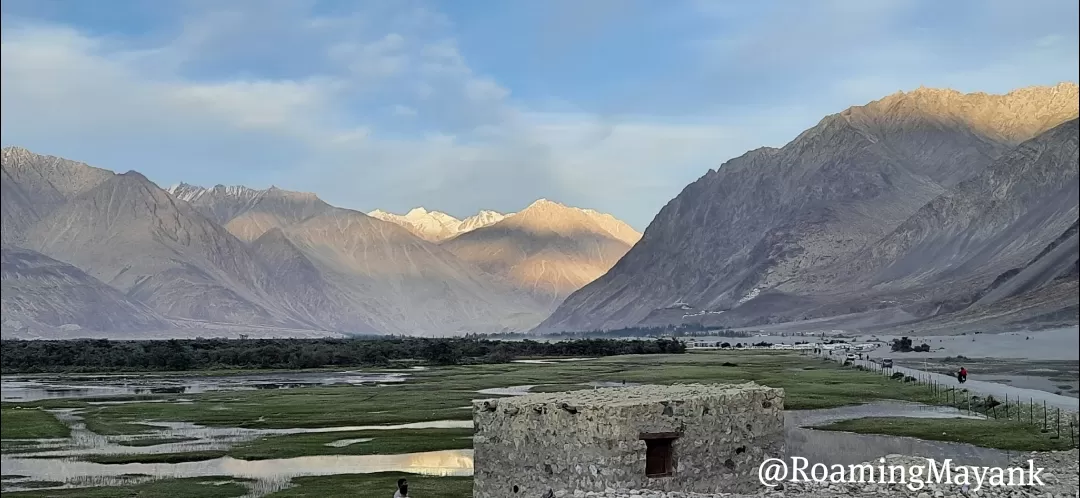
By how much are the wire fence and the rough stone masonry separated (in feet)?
55.1

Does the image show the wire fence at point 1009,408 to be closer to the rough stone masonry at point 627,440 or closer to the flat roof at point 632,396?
the rough stone masonry at point 627,440

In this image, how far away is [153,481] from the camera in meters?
34.8

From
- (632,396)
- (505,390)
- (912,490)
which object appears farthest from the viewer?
(505,390)

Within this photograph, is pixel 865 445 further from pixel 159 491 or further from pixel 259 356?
pixel 259 356

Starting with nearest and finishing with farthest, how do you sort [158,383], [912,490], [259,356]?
1. [912,490]
2. [158,383]
3. [259,356]

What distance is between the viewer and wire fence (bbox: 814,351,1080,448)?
40344 millimetres

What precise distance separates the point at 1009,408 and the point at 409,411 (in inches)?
1090

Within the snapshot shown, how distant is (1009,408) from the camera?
154ft

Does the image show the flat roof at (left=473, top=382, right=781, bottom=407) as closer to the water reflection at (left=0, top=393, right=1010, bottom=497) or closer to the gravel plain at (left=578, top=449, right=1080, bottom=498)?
the gravel plain at (left=578, top=449, right=1080, bottom=498)

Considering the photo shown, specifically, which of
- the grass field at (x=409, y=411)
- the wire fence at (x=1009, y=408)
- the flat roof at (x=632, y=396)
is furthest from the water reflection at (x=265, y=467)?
the wire fence at (x=1009, y=408)

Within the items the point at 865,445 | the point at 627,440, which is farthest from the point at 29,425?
the point at 627,440

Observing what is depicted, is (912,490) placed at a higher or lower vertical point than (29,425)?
higher

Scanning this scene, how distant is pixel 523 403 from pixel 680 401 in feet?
10.3

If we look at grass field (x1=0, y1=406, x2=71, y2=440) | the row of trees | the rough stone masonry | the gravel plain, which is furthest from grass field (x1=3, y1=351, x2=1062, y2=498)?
the row of trees
